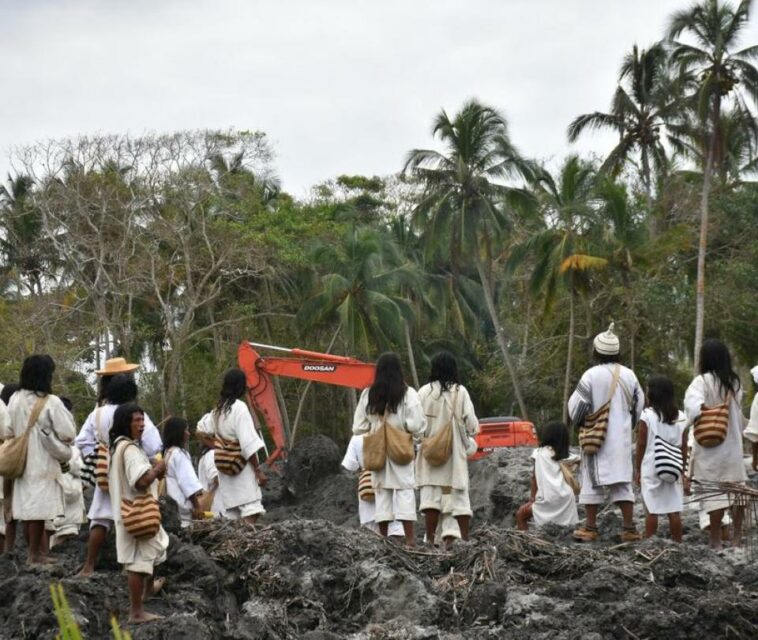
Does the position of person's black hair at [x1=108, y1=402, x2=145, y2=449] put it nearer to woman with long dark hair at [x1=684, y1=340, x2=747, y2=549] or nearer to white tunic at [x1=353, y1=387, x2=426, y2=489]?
white tunic at [x1=353, y1=387, x2=426, y2=489]

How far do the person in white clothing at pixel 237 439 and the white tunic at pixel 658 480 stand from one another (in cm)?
306

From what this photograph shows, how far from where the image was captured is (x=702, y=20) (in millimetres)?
36875

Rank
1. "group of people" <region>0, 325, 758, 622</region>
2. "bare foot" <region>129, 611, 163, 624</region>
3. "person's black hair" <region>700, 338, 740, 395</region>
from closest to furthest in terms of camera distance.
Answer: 1. "bare foot" <region>129, 611, 163, 624</region>
2. "group of people" <region>0, 325, 758, 622</region>
3. "person's black hair" <region>700, 338, 740, 395</region>

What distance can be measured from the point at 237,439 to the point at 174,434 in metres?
0.67

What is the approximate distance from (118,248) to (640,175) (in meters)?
16.6

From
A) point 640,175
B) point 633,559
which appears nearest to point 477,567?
point 633,559

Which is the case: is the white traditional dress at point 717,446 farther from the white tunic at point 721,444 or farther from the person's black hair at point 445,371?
the person's black hair at point 445,371

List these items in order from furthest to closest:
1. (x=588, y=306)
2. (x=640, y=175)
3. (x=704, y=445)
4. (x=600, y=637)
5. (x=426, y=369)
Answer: (x=426, y=369), (x=640, y=175), (x=588, y=306), (x=704, y=445), (x=600, y=637)

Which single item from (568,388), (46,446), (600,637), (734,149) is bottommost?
(600,637)

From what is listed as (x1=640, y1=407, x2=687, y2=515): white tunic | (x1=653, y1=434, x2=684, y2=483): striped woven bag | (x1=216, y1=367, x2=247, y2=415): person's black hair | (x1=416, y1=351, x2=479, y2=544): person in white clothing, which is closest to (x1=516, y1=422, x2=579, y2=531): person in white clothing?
(x1=416, y1=351, x2=479, y2=544): person in white clothing

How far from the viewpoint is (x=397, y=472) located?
10453 millimetres

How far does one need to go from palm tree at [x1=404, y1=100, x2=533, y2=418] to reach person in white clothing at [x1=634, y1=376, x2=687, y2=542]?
3210 cm

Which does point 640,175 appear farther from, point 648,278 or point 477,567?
point 477,567

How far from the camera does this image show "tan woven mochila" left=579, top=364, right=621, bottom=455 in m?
10.2
